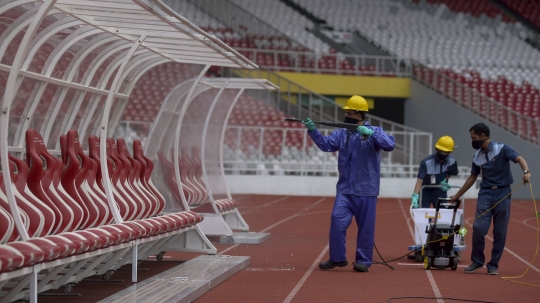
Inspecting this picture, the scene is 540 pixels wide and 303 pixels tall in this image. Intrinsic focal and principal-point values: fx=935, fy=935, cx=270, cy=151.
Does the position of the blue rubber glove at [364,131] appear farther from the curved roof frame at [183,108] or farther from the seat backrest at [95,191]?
the seat backrest at [95,191]

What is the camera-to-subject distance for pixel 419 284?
394 inches

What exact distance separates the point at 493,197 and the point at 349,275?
2.06 metres

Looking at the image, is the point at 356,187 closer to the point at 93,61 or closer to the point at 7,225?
the point at 93,61

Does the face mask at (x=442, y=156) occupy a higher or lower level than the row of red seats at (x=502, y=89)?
lower

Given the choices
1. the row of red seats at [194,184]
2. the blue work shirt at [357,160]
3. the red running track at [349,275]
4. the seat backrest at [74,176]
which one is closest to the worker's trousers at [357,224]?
the blue work shirt at [357,160]

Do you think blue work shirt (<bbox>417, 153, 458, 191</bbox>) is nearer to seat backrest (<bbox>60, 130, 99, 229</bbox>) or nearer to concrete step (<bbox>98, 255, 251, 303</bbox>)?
concrete step (<bbox>98, 255, 251, 303</bbox>)

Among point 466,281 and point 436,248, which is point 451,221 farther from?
point 466,281

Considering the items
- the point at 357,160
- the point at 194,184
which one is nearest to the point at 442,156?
the point at 357,160

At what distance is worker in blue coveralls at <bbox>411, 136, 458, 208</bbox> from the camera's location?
1314 centimetres

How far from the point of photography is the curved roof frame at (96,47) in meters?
6.48

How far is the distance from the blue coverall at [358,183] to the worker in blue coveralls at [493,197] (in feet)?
3.92

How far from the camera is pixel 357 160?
1137 cm

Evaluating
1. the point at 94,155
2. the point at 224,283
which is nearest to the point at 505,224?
the point at 224,283

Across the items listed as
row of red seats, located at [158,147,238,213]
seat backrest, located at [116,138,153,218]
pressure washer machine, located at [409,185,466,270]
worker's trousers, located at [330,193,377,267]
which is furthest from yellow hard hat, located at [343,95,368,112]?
row of red seats, located at [158,147,238,213]
